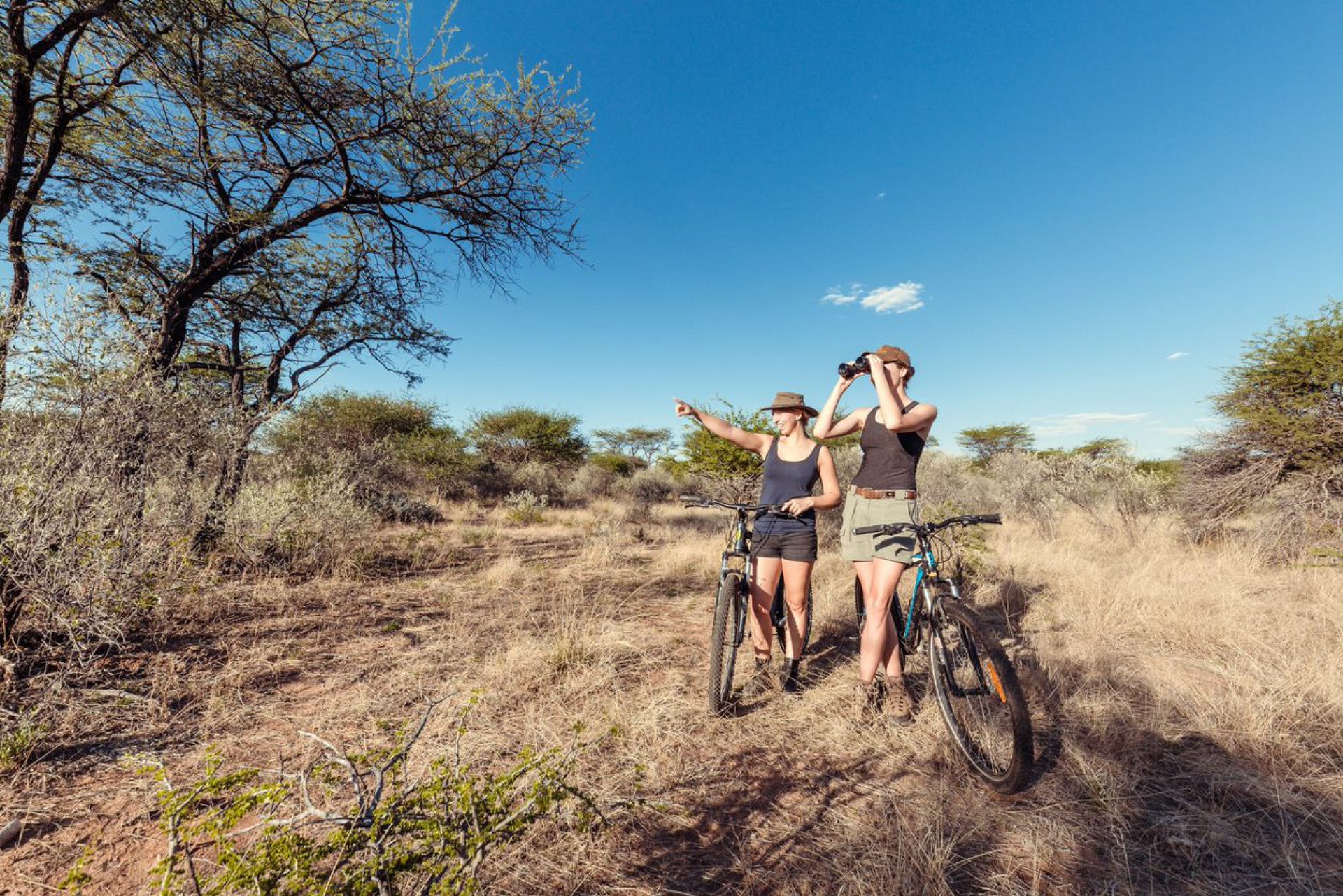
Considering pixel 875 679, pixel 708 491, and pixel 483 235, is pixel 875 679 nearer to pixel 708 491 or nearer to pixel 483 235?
pixel 483 235

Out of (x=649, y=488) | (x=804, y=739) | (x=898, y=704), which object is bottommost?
(x=804, y=739)

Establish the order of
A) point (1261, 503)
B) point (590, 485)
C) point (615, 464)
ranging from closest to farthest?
point (1261, 503) < point (590, 485) < point (615, 464)

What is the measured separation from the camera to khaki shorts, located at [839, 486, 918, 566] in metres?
2.73

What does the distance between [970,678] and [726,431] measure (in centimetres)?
207

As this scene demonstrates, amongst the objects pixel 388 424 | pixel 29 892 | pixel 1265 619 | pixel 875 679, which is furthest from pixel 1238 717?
pixel 388 424

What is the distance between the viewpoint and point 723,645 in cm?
298

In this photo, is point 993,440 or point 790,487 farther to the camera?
point 993,440

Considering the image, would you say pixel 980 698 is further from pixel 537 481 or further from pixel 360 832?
pixel 537 481

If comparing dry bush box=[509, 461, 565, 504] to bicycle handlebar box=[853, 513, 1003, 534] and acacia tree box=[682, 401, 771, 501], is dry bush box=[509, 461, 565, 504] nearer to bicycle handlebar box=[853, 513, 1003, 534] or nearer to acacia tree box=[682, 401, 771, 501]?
acacia tree box=[682, 401, 771, 501]

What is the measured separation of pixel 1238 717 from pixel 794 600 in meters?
2.53

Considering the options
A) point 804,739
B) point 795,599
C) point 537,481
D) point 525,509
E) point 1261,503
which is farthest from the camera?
point 537,481

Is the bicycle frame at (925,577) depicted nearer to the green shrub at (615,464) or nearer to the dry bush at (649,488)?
the dry bush at (649,488)

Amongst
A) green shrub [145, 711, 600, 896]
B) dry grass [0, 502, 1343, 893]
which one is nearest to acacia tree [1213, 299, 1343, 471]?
dry grass [0, 502, 1343, 893]

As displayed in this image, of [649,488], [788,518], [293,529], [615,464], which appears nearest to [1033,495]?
[788,518]
